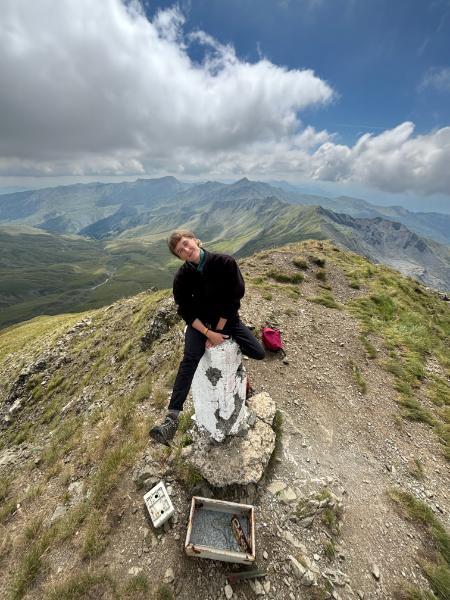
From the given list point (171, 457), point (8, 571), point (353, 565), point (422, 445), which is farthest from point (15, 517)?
point (422, 445)

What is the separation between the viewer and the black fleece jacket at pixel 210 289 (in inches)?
280

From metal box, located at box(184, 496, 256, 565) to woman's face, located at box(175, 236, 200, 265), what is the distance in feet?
18.4

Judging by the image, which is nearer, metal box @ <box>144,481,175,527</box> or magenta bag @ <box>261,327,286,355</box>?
metal box @ <box>144,481,175,527</box>

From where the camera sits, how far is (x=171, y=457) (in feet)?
26.2

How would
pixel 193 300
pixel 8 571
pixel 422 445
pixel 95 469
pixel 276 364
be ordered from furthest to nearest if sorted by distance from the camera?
1. pixel 276 364
2. pixel 422 445
3. pixel 95 469
4. pixel 193 300
5. pixel 8 571

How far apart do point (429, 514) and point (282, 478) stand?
13.4 feet

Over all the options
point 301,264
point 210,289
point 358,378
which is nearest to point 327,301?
point 301,264

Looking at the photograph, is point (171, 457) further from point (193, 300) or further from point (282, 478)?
point (193, 300)

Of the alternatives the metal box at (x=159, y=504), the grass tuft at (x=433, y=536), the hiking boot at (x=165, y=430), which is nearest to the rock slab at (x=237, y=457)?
the hiking boot at (x=165, y=430)

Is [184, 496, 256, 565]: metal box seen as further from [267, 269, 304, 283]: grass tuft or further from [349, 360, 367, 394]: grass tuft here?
→ [267, 269, 304, 283]: grass tuft

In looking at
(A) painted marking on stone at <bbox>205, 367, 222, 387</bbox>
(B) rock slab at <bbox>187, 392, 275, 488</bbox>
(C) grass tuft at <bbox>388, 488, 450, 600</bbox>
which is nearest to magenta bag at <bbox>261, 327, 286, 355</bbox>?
(B) rock slab at <bbox>187, 392, 275, 488</bbox>

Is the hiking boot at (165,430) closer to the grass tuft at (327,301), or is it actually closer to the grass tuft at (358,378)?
the grass tuft at (358,378)

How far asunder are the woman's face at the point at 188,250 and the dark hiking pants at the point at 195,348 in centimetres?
201

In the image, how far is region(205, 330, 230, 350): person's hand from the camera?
291 inches
